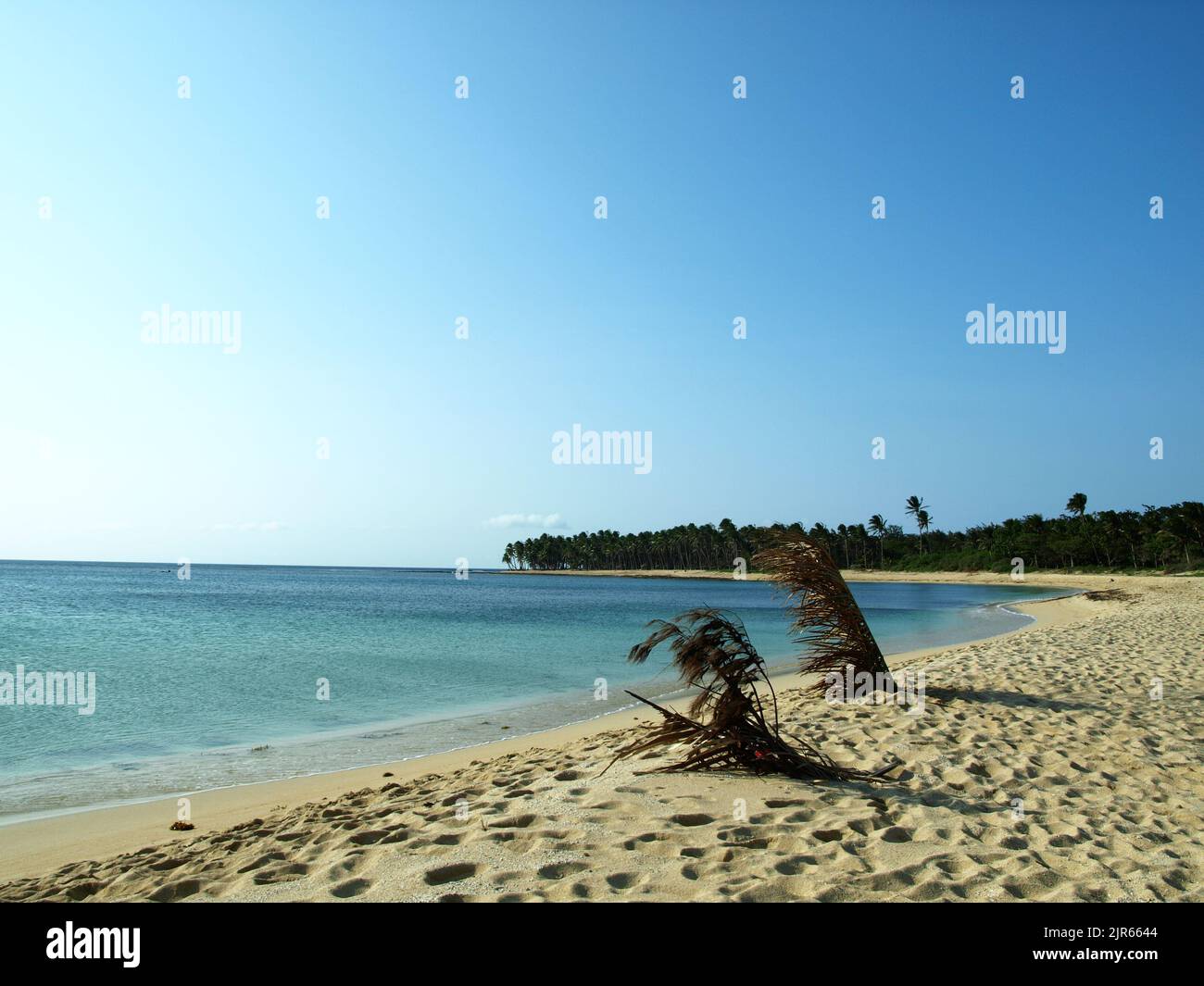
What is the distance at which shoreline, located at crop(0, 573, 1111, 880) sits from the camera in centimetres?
618

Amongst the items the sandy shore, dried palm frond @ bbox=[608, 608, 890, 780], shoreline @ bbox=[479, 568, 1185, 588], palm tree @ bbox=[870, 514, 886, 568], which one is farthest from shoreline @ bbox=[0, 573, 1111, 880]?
palm tree @ bbox=[870, 514, 886, 568]

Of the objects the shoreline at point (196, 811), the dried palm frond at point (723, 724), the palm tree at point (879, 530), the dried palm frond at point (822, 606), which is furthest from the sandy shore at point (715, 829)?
the palm tree at point (879, 530)

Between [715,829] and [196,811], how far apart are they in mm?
5669

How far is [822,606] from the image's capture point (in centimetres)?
1052

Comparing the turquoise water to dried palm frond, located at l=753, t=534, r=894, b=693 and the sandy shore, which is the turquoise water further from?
dried palm frond, located at l=753, t=534, r=894, b=693

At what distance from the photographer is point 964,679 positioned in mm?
11336

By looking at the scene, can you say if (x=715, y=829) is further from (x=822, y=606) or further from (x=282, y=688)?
(x=282, y=688)

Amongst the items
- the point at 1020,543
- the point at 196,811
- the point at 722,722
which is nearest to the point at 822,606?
the point at 722,722

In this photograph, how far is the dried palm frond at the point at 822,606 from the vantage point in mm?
10391

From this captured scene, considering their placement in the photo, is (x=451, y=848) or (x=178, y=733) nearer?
(x=451, y=848)

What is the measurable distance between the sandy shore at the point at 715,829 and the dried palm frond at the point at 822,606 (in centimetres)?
143
